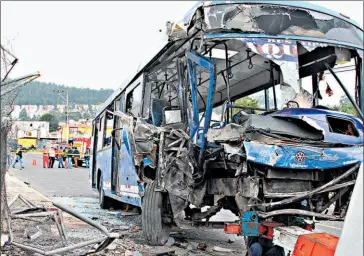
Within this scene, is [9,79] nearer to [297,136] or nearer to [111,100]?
[297,136]

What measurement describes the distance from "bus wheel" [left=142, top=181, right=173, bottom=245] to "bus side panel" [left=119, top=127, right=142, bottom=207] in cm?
112

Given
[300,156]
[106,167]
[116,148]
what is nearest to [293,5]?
[300,156]

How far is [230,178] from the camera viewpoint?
595 cm

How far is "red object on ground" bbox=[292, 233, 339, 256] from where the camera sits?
3.57 m

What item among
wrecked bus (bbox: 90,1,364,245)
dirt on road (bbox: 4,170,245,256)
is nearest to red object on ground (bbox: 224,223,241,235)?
wrecked bus (bbox: 90,1,364,245)

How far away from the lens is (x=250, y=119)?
5.44m

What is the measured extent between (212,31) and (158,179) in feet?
7.58

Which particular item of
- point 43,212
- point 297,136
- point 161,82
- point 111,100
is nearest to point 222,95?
point 161,82

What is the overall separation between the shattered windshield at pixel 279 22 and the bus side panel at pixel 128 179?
295 centimetres

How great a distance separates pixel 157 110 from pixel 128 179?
7.17ft

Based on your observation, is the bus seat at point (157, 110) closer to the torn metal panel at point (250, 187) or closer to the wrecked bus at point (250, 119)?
the wrecked bus at point (250, 119)

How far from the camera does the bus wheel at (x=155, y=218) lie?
691cm

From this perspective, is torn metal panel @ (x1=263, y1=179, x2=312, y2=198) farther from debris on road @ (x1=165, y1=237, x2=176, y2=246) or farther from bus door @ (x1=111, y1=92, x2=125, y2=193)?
bus door @ (x1=111, y1=92, x2=125, y2=193)

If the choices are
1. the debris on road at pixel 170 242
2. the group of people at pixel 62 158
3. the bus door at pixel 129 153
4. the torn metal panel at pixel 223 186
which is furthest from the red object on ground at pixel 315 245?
the group of people at pixel 62 158
